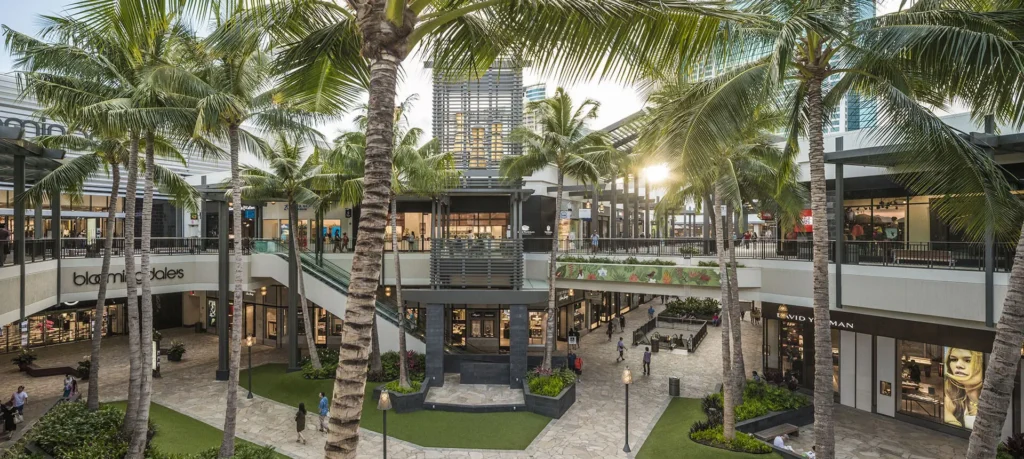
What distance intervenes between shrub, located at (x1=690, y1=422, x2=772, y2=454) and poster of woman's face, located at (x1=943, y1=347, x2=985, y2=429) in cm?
709

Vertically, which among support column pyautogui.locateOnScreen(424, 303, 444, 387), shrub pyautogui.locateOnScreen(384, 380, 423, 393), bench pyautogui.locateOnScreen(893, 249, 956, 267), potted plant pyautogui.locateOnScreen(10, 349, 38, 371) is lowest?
potted plant pyautogui.locateOnScreen(10, 349, 38, 371)

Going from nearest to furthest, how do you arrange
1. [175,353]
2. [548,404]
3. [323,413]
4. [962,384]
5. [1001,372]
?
[1001,372] < [962,384] < [323,413] < [548,404] < [175,353]

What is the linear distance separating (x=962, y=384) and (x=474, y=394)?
15.3 metres

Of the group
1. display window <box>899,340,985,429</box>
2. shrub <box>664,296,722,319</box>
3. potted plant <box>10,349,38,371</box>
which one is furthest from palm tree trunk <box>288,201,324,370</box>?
shrub <box>664,296,722,319</box>

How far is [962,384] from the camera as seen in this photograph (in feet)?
51.4

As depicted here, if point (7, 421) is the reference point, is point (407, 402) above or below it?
below

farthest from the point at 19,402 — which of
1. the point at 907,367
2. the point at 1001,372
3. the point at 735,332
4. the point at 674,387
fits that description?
the point at 907,367

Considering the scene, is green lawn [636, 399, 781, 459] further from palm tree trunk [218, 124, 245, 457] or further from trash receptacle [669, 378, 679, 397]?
palm tree trunk [218, 124, 245, 457]

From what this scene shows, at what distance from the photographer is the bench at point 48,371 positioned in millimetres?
21562

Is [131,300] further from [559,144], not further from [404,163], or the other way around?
[559,144]

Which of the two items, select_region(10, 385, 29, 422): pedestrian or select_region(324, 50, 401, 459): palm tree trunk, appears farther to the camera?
select_region(10, 385, 29, 422): pedestrian

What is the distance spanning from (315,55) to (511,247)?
50.9 feet

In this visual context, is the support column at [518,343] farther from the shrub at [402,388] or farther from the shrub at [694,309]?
the shrub at [694,309]

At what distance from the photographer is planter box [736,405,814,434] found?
598 inches
